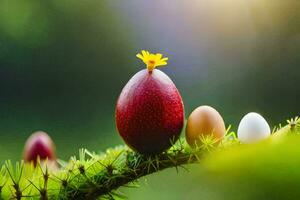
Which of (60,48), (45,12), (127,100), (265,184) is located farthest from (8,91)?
(265,184)

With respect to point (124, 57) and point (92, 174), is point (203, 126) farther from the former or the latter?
point (124, 57)

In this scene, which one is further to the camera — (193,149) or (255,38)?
(255,38)

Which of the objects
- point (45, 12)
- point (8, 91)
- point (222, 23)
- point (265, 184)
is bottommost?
point (265, 184)

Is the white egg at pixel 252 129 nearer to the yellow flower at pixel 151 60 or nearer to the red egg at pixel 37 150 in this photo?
the yellow flower at pixel 151 60

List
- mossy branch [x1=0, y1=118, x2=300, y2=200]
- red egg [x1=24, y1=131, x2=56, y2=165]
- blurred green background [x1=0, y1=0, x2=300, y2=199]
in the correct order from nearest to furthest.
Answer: mossy branch [x1=0, y1=118, x2=300, y2=200]
red egg [x1=24, y1=131, x2=56, y2=165]
blurred green background [x1=0, y1=0, x2=300, y2=199]

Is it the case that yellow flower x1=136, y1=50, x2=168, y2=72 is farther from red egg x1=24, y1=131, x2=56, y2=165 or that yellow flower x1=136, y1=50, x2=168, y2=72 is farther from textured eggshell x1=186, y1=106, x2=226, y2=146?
red egg x1=24, y1=131, x2=56, y2=165

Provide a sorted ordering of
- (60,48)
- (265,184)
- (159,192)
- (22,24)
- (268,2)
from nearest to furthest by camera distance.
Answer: (265,184) < (159,192) < (268,2) < (60,48) < (22,24)

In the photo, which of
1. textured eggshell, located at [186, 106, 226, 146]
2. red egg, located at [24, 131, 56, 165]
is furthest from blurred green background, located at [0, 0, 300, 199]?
textured eggshell, located at [186, 106, 226, 146]

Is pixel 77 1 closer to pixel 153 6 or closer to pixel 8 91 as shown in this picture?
pixel 153 6
